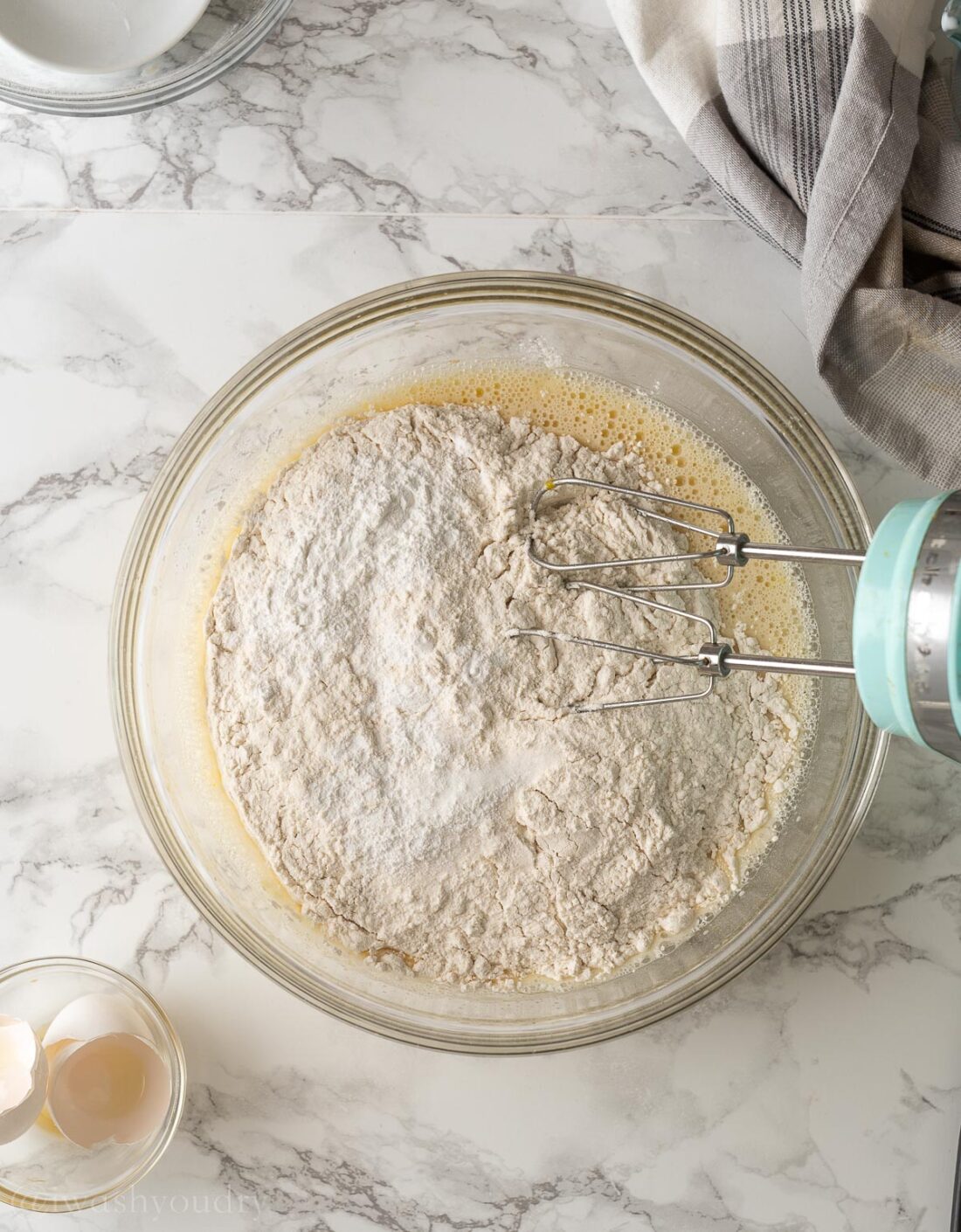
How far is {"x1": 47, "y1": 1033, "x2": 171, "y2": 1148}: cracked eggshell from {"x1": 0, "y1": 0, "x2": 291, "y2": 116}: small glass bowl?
3.38 feet

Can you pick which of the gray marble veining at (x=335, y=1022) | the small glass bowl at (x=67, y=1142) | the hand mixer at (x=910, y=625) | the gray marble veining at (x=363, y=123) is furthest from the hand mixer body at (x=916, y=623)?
the small glass bowl at (x=67, y=1142)

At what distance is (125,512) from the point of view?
1.21 metres

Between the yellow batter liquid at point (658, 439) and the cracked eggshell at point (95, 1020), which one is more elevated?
the yellow batter liquid at point (658, 439)

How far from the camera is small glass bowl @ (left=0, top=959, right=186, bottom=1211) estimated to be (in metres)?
1.12

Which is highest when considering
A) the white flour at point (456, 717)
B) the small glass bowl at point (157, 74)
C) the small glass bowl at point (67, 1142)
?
the small glass bowl at point (157, 74)

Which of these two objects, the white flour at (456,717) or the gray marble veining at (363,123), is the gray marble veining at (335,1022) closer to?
the gray marble veining at (363,123)

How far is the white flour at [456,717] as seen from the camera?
1045mm

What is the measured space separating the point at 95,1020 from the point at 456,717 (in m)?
0.52

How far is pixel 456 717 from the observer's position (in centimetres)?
104

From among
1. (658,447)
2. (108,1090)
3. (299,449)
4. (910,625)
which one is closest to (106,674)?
(299,449)

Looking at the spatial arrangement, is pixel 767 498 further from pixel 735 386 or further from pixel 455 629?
pixel 455 629

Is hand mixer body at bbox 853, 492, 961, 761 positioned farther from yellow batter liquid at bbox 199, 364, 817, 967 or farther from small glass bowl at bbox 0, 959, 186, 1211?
small glass bowl at bbox 0, 959, 186, 1211

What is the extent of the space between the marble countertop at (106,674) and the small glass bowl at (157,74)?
0.03 meters

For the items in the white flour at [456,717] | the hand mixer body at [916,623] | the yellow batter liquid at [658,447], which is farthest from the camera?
the yellow batter liquid at [658,447]
